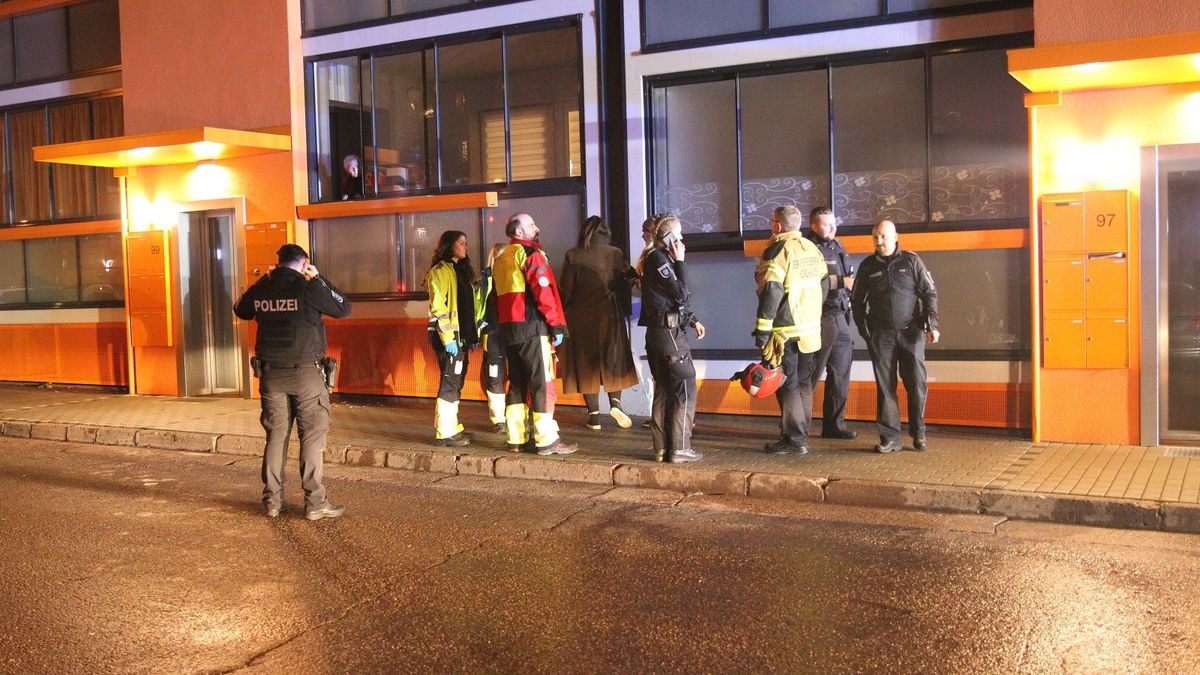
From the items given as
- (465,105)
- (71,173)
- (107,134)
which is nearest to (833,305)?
(465,105)

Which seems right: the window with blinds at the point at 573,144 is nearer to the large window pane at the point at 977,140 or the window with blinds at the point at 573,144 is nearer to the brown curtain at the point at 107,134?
the large window pane at the point at 977,140

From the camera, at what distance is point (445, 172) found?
13.4 metres

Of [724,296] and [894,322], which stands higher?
[724,296]

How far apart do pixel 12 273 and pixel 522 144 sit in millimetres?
9219

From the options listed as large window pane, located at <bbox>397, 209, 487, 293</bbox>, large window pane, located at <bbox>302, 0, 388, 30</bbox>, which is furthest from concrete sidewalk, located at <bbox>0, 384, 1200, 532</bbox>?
large window pane, located at <bbox>302, 0, 388, 30</bbox>

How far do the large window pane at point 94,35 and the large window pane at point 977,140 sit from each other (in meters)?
11.5

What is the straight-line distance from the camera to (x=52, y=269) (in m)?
16.6

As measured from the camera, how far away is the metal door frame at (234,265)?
14328mm

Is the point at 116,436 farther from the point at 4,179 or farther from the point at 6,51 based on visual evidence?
the point at 6,51

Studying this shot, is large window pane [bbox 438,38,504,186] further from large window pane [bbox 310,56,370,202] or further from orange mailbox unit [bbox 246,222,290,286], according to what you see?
orange mailbox unit [bbox 246,222,290,286]

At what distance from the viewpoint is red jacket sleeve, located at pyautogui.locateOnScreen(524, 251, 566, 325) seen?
30.8 feet

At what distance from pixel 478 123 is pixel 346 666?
9349mm

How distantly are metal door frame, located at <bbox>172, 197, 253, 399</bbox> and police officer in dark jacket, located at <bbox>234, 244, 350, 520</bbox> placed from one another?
21.8 ft

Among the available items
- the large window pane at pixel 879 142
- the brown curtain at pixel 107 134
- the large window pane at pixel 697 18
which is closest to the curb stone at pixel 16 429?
the brown curtain at pixel 107 134
